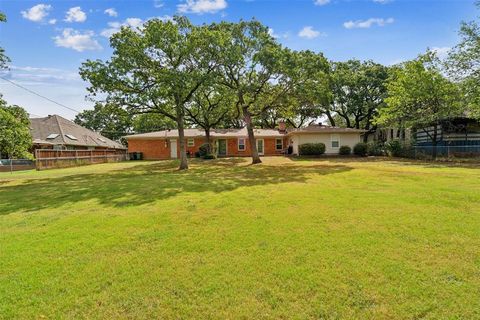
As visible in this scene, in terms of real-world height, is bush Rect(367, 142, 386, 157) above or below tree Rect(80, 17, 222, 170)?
below

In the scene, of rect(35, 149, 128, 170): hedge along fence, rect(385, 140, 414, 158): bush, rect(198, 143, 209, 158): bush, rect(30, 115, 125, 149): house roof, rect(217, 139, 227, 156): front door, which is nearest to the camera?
rect(35, 149, 128, 170): hedge along fence

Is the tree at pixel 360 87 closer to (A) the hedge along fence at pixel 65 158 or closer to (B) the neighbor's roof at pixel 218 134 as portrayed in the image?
(B) the neighbor's roof at pixel 218 134

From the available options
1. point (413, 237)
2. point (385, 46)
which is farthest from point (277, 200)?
point (385, 46)

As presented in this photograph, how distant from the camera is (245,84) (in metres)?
21.0

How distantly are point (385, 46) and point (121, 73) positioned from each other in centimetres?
1351

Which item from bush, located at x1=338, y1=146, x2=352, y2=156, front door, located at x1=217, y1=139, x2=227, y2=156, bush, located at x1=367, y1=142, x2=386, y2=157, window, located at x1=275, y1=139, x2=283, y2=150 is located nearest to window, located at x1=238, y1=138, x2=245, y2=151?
front door, located at x1=217, y1=139, x2=227, y2=156

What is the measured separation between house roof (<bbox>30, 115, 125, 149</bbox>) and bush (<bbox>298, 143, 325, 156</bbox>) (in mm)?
22615

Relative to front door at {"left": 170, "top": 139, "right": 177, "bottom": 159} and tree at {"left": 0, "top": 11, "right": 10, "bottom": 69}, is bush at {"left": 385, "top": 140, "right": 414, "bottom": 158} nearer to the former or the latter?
front door at {"left": 170, "top": 139, "right": 177, "bottom": 159}

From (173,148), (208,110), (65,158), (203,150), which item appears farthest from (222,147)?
(65,158)

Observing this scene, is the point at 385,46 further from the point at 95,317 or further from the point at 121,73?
the point at 95,317

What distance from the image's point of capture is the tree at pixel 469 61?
20.7 metres

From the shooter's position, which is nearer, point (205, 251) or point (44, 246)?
point (205, 251)

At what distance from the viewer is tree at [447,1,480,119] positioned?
67.8 feet

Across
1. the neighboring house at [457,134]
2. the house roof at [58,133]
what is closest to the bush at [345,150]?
the neighboring house at [457,134]
